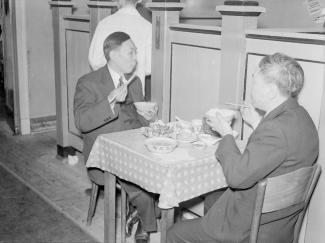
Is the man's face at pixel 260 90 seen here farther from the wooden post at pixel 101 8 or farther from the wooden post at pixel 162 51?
the wooden post at pixel 101 8

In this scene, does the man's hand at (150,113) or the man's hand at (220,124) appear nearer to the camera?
the man's hand at (220,124)

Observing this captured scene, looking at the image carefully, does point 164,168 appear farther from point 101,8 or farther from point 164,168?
point 101,8

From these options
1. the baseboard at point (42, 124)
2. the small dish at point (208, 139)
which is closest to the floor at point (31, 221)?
the small dish at point (208, 139)

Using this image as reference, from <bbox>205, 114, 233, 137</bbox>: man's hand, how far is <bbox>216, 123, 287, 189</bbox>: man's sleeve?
23cm

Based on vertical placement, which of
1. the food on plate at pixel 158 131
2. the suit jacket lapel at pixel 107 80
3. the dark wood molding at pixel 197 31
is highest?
the dark wood molding at pixel 197 31

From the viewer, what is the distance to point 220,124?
2.38 metres

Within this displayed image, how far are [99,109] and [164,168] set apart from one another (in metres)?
0.81

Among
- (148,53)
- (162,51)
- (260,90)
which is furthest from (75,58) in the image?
(260,90)

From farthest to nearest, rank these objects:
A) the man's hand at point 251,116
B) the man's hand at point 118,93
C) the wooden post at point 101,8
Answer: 1. the wooden post at point 101,8
2. the man's hand at point 118,93
3. the man's hand at point 251,116

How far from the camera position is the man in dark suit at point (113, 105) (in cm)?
293

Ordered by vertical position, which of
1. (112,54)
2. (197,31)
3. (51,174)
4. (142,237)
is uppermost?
(197,31)

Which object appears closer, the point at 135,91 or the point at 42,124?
the point at 135,91

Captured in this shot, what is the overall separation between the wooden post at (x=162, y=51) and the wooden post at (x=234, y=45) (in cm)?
59

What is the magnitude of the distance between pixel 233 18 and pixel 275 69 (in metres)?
0.89
